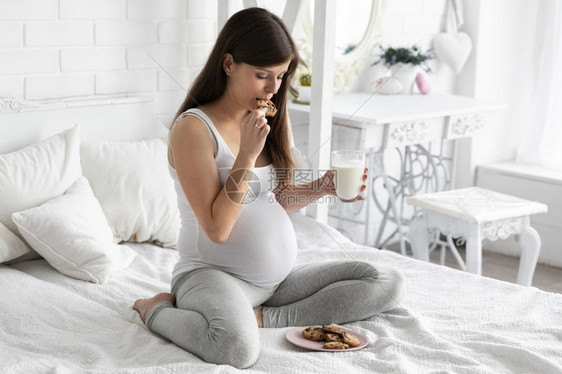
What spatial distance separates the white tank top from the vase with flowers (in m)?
1.73

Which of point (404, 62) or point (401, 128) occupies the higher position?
point (404, 62)

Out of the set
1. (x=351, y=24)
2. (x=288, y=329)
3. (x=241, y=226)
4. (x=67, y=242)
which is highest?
(x=351, y=24)

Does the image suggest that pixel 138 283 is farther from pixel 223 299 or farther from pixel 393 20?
pixel 393 20

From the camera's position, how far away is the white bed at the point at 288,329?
1624 mm

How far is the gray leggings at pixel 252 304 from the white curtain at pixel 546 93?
216 centimetres

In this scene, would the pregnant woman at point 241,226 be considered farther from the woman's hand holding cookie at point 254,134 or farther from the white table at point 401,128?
the white table at point 401,128

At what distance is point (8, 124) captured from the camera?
2.45 metres

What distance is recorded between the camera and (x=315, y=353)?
5.51 feet

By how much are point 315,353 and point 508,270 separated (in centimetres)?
226

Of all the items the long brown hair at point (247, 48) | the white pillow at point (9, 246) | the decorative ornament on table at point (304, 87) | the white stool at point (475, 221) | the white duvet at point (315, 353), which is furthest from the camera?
the decorative ornament on table at point (304, 87)

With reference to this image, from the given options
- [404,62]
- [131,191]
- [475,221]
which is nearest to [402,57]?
[404,62]

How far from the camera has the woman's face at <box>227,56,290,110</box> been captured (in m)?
1.85

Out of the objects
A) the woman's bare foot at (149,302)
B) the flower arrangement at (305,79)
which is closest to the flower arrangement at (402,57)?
the flower arrangement at (305,79)

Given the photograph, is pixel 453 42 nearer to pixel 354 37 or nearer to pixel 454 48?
pixel 454 48
